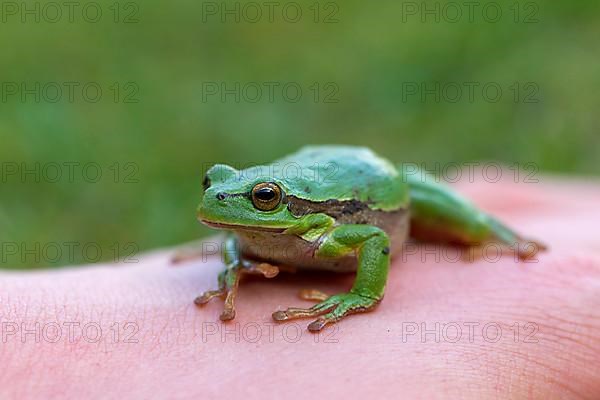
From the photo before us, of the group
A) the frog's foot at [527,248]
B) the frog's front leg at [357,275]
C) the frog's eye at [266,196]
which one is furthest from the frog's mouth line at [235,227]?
the frog's foot at [527,248]

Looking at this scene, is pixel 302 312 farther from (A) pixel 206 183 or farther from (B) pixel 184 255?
(B) pixel 184 255

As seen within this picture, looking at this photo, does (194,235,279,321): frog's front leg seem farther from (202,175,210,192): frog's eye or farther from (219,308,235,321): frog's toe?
(202,175,210,192): frog's eye

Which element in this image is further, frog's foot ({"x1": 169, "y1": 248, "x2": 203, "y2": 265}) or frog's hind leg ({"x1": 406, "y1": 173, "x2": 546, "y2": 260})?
frog's foot ({"x1": 169, "y1": 248, "x2": 203, "y2": 265})

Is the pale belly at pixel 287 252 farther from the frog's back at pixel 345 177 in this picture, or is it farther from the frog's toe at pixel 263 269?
the frog's back at pixel 345 177

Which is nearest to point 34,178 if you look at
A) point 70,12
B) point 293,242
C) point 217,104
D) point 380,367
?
point 217,104

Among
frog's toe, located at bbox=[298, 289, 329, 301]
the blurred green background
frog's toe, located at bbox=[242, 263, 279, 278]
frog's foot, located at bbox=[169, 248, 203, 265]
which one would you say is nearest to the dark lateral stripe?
frog's toe, located at bbox=[242, 263, 279, 278]

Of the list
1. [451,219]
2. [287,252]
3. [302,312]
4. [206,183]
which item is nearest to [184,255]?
[206,183]

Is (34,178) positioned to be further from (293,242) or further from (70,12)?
(293,242)

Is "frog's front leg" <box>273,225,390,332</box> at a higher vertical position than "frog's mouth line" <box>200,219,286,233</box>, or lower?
lower
